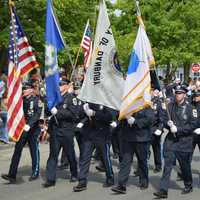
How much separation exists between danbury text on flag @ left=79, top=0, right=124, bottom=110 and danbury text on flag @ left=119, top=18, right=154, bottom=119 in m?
0.35

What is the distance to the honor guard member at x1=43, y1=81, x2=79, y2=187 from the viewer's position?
9336mm

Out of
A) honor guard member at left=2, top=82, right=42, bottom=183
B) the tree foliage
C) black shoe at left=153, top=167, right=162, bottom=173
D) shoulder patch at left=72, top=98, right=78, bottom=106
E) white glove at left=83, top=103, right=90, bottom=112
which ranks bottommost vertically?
black shoe at left=153, top=167, right=162, bottom=173

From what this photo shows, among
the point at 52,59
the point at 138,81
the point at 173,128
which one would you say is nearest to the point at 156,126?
the point at 138,81

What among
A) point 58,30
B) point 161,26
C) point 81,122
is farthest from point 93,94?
point 161,26

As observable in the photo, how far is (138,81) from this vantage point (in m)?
8.86

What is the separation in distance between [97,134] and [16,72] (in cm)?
183

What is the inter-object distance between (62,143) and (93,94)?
3.69 feet

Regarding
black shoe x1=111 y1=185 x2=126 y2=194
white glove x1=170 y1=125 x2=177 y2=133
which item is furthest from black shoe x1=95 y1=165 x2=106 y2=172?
white glove x1=170 y1=125 x2=177 y2=133

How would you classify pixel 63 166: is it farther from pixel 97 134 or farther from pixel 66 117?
pixel 97 134

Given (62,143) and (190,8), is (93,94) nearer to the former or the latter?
(62,143)

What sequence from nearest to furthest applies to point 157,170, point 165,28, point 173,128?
point 173,128 → point 157,170 → point 165,28

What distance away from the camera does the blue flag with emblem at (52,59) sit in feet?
30.5

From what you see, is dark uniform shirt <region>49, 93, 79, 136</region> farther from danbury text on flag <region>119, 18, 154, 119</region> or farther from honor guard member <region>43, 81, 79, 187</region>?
danbury text on flag <region>119, 18, 154, 119</region>

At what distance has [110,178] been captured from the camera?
9281mm
